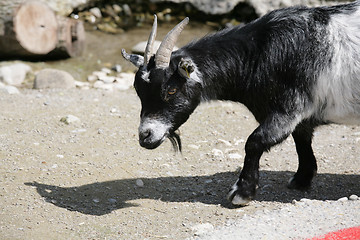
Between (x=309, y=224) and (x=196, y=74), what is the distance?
1.71 m

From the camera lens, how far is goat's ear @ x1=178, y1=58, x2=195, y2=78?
5098 millimetres

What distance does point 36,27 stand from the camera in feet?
32.4

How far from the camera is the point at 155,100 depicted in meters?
5.24

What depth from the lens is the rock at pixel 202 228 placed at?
15.7ft

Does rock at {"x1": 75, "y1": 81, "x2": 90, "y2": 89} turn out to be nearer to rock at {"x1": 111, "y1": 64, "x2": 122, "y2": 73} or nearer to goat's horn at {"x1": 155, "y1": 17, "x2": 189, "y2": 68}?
rock at {"x1": 111, "y1": 64, "x2": 122, "y2": 73}

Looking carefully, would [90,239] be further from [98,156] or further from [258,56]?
[258,56]

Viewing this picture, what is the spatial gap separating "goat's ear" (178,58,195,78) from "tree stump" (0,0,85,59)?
17.2 ft

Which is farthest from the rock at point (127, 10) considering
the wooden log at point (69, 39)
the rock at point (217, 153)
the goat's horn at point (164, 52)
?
the goat's horn at point (164, 52)

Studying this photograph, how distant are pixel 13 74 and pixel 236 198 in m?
5.64

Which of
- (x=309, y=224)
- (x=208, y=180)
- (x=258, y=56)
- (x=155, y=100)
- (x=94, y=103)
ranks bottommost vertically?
(x=94, y=103)

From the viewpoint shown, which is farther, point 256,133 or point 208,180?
point 208,180

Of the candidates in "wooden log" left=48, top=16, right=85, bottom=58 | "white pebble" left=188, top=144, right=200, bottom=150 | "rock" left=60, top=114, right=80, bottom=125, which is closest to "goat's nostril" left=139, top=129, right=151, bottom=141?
"white pebble" left=188, top=144, right=200, bottom=150

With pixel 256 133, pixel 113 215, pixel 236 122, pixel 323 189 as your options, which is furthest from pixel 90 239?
pixel 236 122

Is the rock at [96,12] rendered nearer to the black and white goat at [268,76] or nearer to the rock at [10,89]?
the rock at [10,89]
